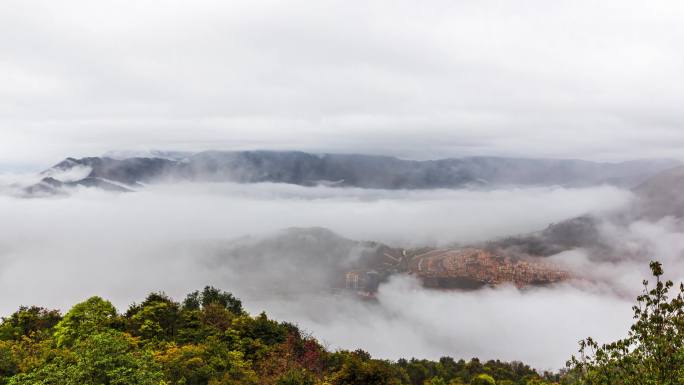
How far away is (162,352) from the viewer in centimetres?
5278

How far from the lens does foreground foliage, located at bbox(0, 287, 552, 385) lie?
33.7 m

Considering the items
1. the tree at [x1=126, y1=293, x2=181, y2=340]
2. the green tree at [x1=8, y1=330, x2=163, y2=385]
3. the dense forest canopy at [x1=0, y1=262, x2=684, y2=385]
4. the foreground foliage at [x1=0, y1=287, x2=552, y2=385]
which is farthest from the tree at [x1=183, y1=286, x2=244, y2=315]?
the green tree at [x1=8, y1=330, x2=163, y2=385]

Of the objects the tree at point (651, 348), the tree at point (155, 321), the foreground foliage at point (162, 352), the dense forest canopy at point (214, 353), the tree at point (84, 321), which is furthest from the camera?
the tree at point (155, 321)

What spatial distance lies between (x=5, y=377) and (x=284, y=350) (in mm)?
31296

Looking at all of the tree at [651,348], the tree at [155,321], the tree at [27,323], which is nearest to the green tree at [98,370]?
the tree at [651,348]

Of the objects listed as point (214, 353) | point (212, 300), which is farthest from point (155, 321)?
point (212, 300)

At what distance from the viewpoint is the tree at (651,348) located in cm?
2031

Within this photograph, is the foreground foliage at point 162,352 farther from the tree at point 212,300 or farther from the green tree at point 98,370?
the tree at point 212,300

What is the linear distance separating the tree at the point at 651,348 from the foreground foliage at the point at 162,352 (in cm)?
2181

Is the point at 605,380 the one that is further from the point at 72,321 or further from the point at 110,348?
the point at 72,321

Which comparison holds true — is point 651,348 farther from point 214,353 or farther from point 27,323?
point 27,323

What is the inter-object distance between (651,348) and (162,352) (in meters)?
47.0

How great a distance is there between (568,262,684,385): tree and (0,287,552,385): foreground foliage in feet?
71.6

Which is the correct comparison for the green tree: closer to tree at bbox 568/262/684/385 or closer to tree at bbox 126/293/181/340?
tree at bbox 568/262/684/385
